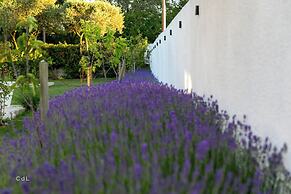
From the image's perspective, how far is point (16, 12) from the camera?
67.4 feet

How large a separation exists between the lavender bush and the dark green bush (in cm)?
1876

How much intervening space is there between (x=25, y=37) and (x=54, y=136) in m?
2.04

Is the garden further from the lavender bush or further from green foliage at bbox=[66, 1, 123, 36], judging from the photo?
green foliage at bbox=[66, 1, 123, 36]

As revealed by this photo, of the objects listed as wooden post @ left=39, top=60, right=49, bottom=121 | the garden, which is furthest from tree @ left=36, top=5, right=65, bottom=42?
wooden post @ left=39, top=60, right=49, bottom=121

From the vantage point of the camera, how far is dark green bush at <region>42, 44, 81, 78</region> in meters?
22.0

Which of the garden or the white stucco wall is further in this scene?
the white stucco wall

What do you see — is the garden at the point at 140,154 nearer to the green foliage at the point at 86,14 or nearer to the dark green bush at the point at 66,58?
the dark green bush at the point at 66,58

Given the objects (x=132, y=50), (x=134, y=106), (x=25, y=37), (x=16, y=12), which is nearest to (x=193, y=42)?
(x=25, y=37)

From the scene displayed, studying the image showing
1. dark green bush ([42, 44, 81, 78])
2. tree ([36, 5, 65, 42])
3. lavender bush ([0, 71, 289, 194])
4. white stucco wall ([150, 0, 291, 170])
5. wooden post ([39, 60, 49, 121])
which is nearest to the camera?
lavender bush ([0, 71, 289, 194])

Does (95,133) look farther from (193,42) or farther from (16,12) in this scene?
(16,12)

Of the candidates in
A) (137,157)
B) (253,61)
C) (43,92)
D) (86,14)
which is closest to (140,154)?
(137,157)

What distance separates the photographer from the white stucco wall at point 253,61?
2.44m

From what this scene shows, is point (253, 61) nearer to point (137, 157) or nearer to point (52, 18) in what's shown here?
point (137, 157)

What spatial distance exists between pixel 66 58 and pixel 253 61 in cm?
1978
